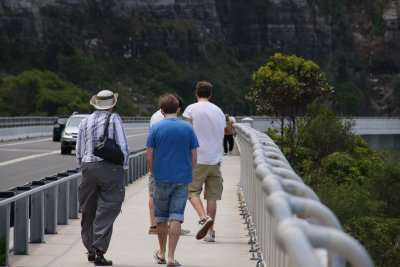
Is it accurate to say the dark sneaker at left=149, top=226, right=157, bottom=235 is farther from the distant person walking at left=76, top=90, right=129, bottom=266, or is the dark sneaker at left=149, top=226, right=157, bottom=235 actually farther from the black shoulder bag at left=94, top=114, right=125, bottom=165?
the black shoulder bag at left=94, top=114, right=125, bottom=165

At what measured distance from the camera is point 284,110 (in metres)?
50.6

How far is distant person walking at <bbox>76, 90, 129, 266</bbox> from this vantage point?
1124cm

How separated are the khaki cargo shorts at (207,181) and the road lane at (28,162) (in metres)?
12.5

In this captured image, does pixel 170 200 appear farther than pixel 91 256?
No

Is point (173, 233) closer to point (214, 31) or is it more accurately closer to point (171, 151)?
point (171, 151)

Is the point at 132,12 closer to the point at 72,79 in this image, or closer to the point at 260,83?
the point at 72,79

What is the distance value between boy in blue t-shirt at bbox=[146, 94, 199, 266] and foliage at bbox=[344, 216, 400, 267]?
2158cm

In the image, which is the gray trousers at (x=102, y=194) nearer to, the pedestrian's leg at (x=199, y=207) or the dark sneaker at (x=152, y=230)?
the pedestrian's leg at (x=199, y=207)

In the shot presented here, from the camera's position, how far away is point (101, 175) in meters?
11.2

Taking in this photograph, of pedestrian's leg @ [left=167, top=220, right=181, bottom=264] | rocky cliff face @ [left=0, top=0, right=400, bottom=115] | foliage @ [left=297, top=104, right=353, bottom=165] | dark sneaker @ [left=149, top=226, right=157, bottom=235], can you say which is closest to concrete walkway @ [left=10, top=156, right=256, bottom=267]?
dark sneaker @ [left=149, top=226, right=157, bottom=235]

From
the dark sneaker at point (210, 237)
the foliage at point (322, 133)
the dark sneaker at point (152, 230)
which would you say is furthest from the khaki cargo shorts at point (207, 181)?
the foliage at point (322, 133)

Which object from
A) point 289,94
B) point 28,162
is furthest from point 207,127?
point 289,94

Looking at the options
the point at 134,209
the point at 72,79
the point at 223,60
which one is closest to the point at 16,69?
the point at 72,79

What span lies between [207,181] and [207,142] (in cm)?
52
